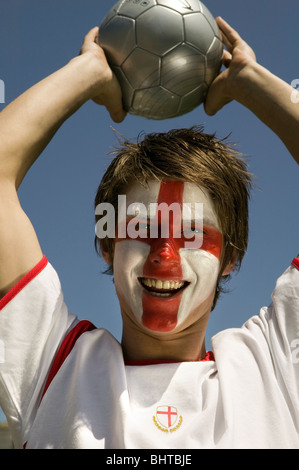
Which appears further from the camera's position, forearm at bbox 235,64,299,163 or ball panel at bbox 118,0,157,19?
ball panel at bbox 118,0,157,19

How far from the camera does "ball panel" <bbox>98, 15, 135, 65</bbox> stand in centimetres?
300

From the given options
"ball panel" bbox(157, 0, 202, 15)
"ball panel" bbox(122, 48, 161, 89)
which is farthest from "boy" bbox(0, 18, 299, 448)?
"ball panel" bbox(157, 0, 202, 15)

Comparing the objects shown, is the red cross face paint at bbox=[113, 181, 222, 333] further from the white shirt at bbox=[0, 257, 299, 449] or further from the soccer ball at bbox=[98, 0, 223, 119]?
the soccer ball at bbox=[98, 0, 223, 119]

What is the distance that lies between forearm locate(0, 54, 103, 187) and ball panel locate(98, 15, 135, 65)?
122 millimetres

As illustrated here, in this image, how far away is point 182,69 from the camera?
3033mm

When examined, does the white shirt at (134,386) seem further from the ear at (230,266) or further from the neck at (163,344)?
the ear at (230,266)

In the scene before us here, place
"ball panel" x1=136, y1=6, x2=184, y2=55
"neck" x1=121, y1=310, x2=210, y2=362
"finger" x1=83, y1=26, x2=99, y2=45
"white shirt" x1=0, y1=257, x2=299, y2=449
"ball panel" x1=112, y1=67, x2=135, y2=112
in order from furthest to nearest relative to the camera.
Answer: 1. "finger" x1=83, y1=26, x2=99, y2=45
2. "ball panel" x1=112, y1=67, x2=135, y2=112
3. "ball panel" x1=136, y1=6, x2=184, y2=55
4. "neck" x1=121, y1=310, x2=210, y2=362
5. "white shirt" x1=0, y1=257, x2=299, y2=449

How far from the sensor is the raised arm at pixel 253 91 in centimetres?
291

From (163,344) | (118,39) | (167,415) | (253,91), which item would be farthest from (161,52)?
(167,415)

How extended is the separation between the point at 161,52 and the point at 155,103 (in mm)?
263

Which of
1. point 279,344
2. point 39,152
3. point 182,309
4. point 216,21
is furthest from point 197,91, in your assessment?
point 279,344

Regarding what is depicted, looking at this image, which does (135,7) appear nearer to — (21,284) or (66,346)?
(21,284)

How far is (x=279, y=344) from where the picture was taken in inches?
108
